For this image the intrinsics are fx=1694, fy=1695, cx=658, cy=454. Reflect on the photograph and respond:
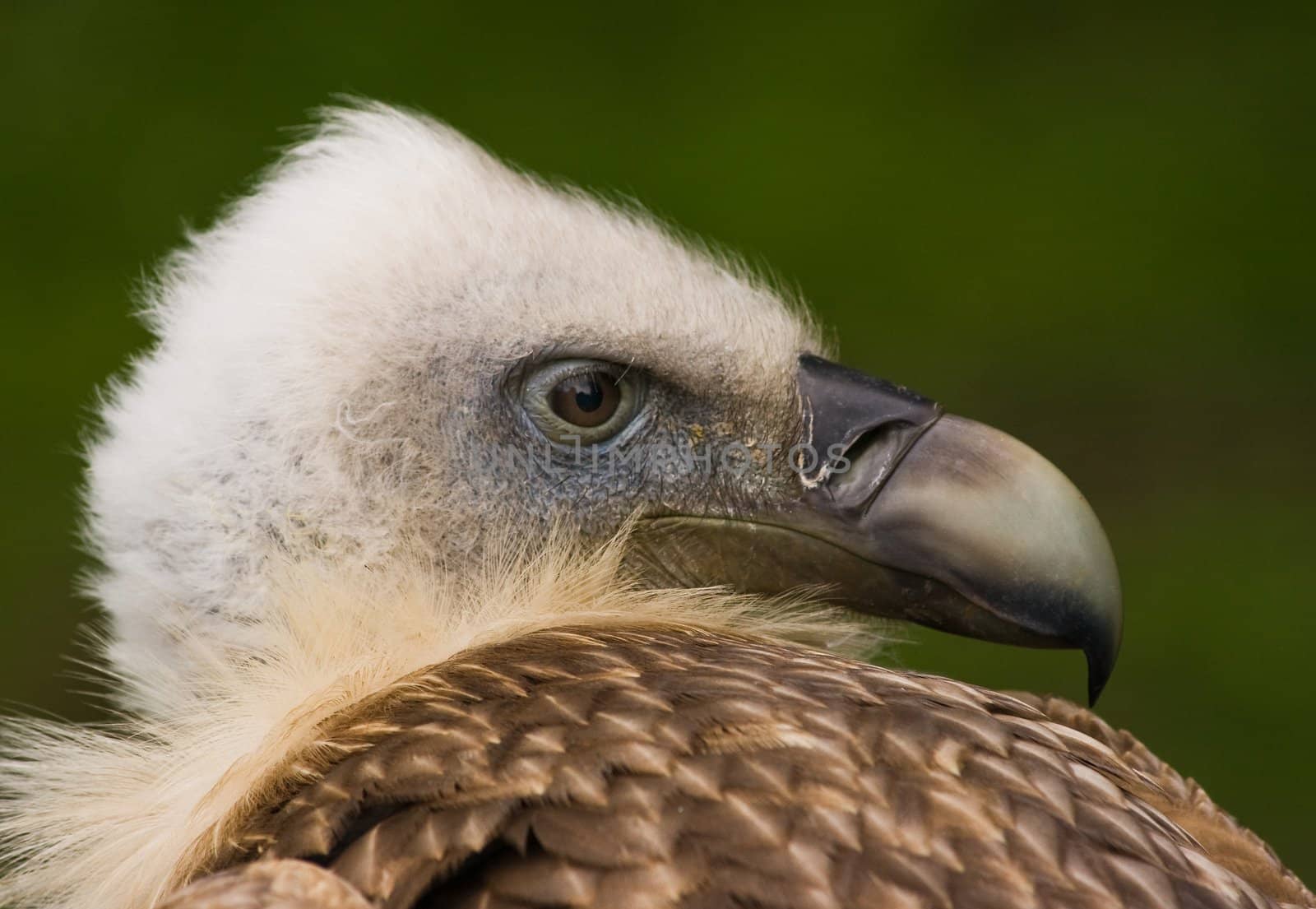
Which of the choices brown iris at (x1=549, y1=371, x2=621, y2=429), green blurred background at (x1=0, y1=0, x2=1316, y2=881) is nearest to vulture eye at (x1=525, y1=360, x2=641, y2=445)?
brown iris at (x1=549, y1=371, x2=621, y2=429)

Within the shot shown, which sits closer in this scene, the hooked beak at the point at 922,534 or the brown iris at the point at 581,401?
the hooked beak at the point at 922,534

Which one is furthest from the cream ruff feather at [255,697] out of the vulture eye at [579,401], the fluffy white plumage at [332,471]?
the vulture eye at [579,401]

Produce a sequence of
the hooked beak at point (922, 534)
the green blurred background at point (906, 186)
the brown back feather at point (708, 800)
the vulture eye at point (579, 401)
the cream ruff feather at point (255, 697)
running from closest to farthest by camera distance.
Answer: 1. the brown back feather at point (708, 800)
2. the cream ruff feather at point (255, 697)
3. the hooked beak at point (922, 534)
4. the vulture eye at point (579, 401)
5. the green blurred background at point (906, 186)

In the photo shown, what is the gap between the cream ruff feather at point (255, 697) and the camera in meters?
1.57

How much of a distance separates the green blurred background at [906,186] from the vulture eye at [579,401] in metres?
2.21

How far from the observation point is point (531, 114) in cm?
479

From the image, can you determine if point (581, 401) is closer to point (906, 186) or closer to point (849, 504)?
point (849, 504)

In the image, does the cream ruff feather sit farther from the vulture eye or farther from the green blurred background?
the green blurred background

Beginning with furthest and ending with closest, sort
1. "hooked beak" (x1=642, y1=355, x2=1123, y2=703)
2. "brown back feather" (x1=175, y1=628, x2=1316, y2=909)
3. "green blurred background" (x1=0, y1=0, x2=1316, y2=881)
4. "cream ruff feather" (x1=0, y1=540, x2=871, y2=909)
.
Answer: "green blurred background" (x1=0, y1=0, x2=1316, y2=881) < "hooked beak" (x1=642, y1=355, x2=1123, y2=703) < "cream ruff feather" (x1=0, y1=540, x2=871, y2=909) < "brown back feather" (x1=175, y1=628, x2=1316, y2=909)

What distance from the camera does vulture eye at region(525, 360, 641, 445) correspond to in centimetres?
188

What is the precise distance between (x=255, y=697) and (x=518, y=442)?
1.37ft

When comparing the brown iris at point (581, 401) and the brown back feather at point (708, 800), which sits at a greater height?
the brown iris at point (581, 401)

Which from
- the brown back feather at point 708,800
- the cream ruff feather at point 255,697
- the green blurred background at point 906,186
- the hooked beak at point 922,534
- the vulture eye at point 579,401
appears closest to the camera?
the brown back feather at point 708,800

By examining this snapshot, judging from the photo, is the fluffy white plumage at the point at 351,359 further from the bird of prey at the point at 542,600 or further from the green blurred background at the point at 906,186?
the green blurred background at the point at 906,186
